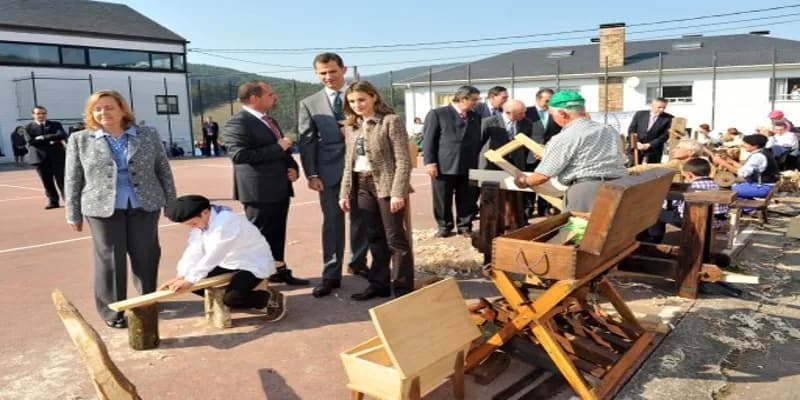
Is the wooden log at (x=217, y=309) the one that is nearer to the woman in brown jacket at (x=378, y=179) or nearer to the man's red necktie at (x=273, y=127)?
the woman in brown jacket at (x=378, y=179)

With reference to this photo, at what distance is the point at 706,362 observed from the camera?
3.66 meters

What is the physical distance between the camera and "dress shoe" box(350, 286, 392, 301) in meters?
4.92

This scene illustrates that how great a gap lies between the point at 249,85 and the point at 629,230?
331 centimetres

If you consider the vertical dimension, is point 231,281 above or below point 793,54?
below

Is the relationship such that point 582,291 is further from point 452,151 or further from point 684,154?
point 452,151

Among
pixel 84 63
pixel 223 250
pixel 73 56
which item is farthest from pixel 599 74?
pixel 223 250

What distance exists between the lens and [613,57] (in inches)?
1105

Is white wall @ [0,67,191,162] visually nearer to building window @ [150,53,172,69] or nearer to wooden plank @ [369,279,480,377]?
building window @ [150,53,172,69]

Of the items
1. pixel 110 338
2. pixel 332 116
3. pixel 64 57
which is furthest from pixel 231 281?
pixel 64 57

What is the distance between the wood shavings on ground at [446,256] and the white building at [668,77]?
1933 centimetres

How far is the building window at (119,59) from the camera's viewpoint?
102ft

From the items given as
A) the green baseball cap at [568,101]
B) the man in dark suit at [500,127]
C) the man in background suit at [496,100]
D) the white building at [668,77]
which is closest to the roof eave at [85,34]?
the white building at [668,77]

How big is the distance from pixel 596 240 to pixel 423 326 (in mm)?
956

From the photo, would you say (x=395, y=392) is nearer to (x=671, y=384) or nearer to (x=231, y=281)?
(x=671, y=384)
